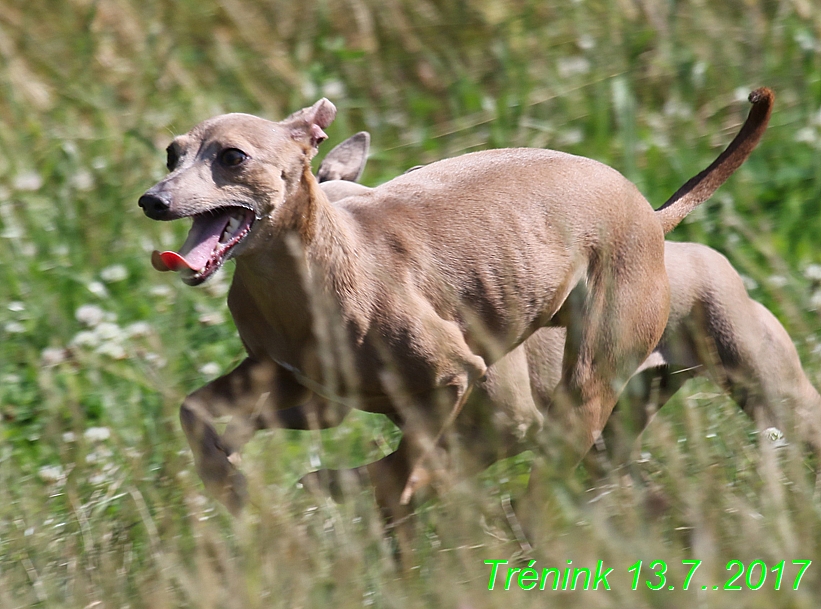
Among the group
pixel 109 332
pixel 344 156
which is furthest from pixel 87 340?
pixel 344 156

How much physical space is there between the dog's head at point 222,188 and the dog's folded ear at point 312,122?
0.09 m

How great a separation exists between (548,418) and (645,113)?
3.42 meters

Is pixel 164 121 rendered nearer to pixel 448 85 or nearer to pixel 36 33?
pixel 36 33

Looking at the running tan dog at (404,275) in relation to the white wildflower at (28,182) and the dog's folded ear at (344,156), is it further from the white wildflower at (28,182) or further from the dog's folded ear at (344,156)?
the white wildflower at (28,182)

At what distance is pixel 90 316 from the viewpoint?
563 centimetres

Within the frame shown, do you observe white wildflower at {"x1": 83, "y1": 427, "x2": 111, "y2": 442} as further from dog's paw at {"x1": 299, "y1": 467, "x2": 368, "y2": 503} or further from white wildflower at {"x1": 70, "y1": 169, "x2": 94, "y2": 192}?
white wildflower at {"x1": 70, "y1": 169, "x2": 94, "y2": 192}

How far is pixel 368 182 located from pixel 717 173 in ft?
8.37

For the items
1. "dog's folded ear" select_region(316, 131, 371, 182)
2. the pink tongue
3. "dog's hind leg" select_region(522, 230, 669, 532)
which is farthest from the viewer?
"dog's folded ear" select_region(316, 131, 371, 182)

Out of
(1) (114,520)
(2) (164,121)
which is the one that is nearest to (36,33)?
(2) (164,121)

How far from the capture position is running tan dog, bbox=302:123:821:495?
4.66 metres

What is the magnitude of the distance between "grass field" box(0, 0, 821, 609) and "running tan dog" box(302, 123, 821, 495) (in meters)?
0.14

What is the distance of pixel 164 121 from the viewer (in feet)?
22.9

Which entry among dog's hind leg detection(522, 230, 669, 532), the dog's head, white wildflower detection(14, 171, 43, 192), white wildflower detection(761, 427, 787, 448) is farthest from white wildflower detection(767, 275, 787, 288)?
white wildflower detection(14, 171, 43, 192)

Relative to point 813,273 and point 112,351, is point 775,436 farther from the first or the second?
point 112,351
